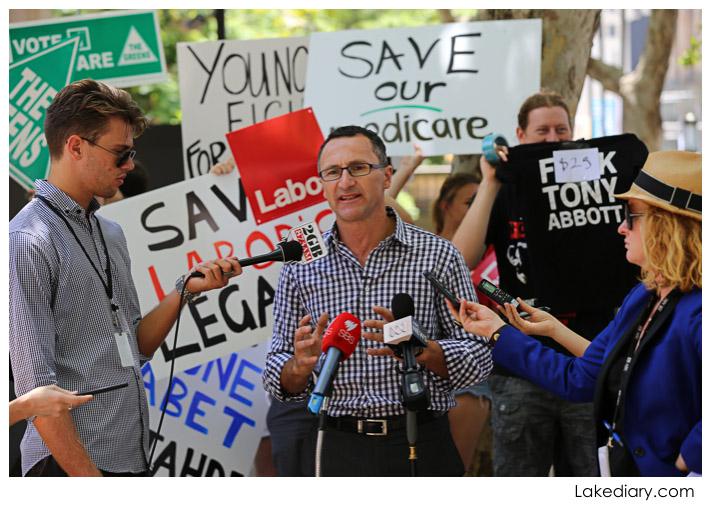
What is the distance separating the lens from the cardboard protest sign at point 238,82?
5.47 metres

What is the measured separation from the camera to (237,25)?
73.2 ft

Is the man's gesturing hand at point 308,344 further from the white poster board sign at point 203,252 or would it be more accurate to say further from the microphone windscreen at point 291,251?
the white poster board sign at point 203,252

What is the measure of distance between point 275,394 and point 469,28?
2.41 meters

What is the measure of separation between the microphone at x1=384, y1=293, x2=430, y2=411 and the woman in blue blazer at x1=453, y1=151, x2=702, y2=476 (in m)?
0.56

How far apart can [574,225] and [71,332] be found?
2351 mm

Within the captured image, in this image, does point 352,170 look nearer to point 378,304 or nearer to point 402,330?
point 378,304

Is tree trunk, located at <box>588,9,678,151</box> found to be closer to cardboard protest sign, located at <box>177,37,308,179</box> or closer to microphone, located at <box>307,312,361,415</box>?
cardboard protest sign, located at <box>177,37,308,179</box>

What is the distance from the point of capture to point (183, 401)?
17.5ft

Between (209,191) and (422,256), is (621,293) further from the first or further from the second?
(209,191)

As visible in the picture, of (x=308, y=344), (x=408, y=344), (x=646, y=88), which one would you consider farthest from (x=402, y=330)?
(x=646, y=88)

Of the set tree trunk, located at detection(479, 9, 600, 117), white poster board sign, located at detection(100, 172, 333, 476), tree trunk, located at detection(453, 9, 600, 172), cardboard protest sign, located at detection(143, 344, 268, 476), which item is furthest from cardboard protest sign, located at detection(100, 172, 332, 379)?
tree trunk, located at detection(479, 9, 600, 117)

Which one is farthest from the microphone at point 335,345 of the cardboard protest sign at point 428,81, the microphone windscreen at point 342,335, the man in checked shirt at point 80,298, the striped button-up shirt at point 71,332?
the cardboard protest sign at point 428,81

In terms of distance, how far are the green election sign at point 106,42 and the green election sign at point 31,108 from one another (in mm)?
75
